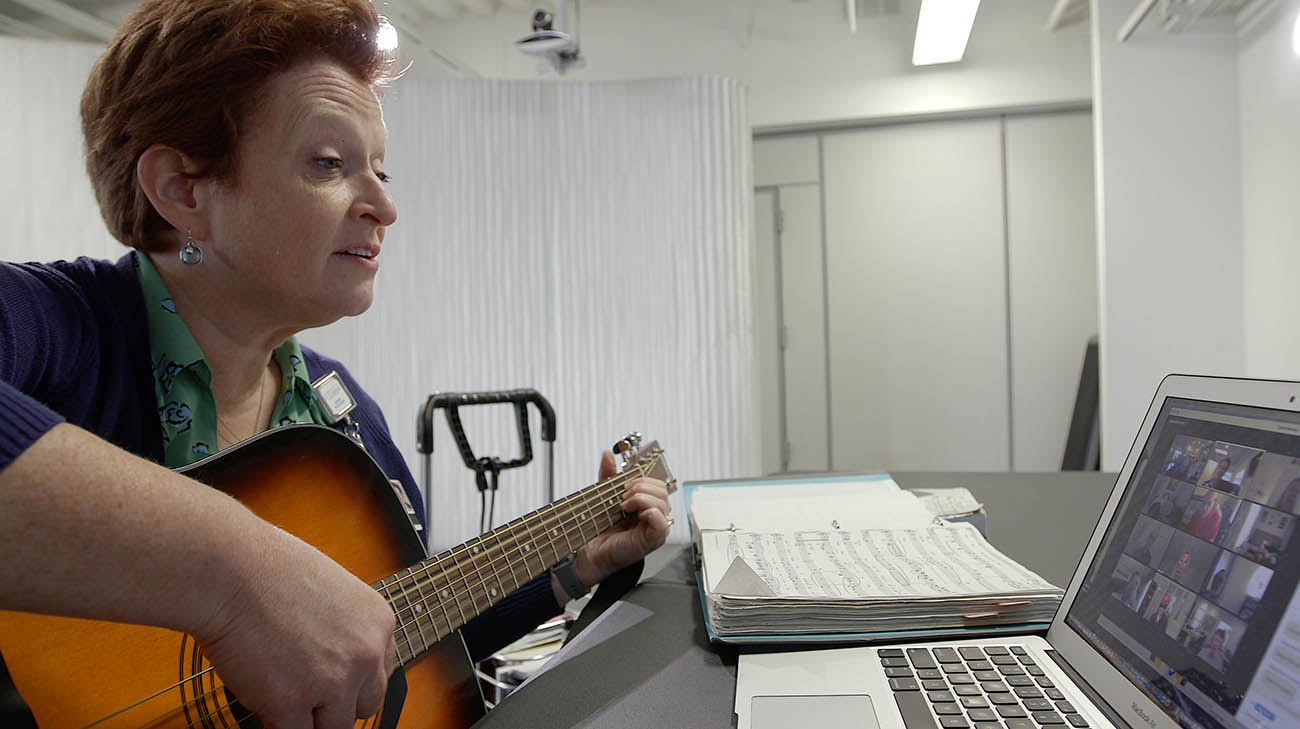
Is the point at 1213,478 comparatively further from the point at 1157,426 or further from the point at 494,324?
the point at 494,324

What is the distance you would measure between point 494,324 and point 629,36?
2.38 m

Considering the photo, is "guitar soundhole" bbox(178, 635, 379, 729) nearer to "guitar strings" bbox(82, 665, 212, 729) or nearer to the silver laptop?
"guitar strings" bbox(82, 665, 212, 729)

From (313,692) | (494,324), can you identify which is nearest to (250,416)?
(313,692)

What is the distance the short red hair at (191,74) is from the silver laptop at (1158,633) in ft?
2.87

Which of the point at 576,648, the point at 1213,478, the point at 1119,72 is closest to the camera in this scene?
the point at 1213,478

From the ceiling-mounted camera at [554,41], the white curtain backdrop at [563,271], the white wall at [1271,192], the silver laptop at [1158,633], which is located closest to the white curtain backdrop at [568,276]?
the white curtain backdrop at [563,271]

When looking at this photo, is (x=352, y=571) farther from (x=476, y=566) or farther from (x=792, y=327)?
(x=792, y=327)

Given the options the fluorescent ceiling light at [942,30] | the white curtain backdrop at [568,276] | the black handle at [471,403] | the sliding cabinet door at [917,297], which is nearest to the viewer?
the black handle at [471,403]

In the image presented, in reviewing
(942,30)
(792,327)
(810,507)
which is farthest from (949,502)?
(792,327)

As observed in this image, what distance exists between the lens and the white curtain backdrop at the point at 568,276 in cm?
439

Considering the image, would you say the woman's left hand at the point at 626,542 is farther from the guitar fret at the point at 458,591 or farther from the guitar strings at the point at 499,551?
the guitar fret at the point at 458,591

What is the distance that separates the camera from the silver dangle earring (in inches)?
39.3

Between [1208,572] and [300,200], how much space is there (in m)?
0.99

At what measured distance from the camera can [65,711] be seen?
23.8 inches
